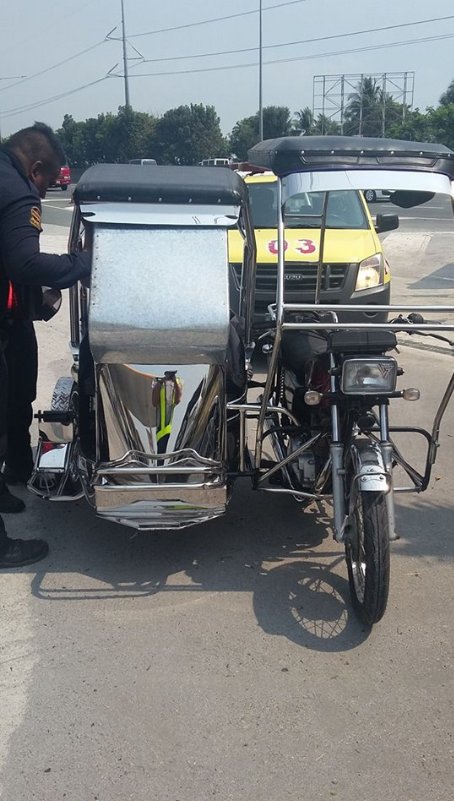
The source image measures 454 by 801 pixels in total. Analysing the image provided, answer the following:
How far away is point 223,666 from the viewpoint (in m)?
3.34

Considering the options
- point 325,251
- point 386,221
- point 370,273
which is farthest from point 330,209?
point 386,221

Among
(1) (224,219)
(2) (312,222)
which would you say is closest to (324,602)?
(1) (224,219)

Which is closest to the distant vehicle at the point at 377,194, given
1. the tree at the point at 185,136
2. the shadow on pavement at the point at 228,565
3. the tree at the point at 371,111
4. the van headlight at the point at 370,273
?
the shadow on pavement at the point at 228,565

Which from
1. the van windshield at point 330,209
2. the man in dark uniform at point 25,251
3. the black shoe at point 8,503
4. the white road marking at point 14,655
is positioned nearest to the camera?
the white road marking at point 14,655

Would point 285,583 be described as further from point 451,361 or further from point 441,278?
point 441,278

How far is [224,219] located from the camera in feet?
12.5

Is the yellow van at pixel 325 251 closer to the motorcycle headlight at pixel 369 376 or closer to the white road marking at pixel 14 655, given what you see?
the motorcycle headlight at pixel 369 376

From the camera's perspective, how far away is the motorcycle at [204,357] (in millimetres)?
3611

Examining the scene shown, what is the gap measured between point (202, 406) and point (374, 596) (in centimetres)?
→ 120

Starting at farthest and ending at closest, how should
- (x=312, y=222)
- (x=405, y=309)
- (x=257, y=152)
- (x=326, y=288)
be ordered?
1. (x=326, y=288)
2. (x=312, y=222)
3. (x=257, y=152)
4. (x=405, y=309)

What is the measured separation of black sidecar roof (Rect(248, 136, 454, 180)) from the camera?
3.81 meters

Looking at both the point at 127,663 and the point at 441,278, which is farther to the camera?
the point at 441,278

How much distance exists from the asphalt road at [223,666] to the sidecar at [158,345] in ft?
1.50

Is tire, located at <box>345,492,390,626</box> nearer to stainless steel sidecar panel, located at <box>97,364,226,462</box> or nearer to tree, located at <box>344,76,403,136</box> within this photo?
stainless steel sidecar panel, located at <box>97,364,226,462</box>
